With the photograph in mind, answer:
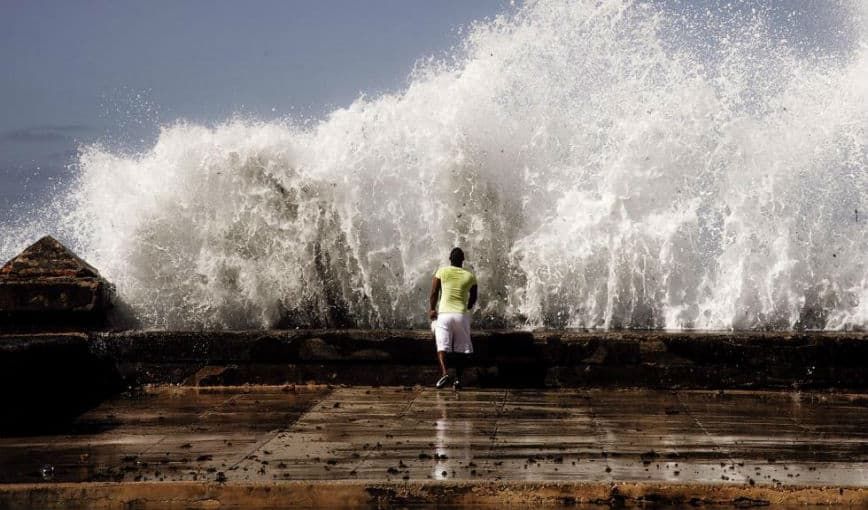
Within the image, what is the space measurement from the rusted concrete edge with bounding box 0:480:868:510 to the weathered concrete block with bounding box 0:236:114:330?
417cm

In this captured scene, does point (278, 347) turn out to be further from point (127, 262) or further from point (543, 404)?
point (127, 262)

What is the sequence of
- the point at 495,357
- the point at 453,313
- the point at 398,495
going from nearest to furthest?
the point at 398,495 < the point at 453,313 < the point at 495,357

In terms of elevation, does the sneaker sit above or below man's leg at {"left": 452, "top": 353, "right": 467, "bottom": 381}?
below

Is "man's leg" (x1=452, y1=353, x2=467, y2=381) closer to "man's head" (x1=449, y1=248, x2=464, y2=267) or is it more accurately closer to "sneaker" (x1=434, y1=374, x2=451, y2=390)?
"sneaker" (x1=434, y1=374, x2=451, y2=390)

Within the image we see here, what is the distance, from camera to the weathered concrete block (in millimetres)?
9289

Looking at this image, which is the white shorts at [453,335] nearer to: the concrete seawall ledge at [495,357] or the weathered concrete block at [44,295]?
the concrete seawall ledge at [495,357]

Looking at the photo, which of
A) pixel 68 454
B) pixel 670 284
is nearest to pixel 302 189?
pixel 670 284

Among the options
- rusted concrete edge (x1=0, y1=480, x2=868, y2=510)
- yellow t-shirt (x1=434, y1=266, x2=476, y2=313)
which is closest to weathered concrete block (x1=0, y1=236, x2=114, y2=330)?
yellow t-shirt (x1=434, y1=266, x2=476, y2=313)

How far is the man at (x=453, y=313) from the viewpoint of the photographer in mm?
8344

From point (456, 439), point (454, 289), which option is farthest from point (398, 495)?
point (454, 289)

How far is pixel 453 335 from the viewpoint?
836cm

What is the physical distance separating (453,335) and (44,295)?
382 cm

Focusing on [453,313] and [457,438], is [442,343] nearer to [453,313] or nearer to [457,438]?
[453,313]

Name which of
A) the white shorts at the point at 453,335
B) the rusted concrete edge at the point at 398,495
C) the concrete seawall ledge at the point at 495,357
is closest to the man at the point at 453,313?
the white shorts at the point at 453,335
